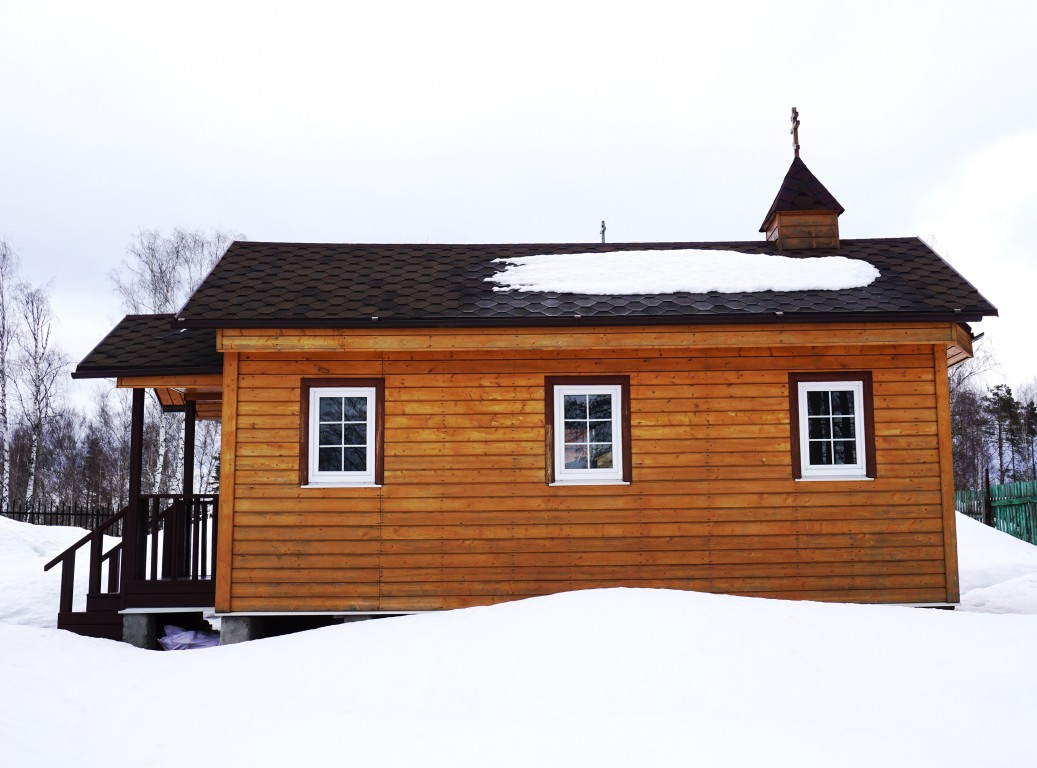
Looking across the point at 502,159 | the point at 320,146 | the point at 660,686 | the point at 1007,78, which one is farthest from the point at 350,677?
the point at 502,159

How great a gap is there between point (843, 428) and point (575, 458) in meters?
2.83

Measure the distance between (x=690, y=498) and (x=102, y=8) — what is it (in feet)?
57.2

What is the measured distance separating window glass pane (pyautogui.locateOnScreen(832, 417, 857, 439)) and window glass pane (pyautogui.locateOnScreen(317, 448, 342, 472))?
5.17m

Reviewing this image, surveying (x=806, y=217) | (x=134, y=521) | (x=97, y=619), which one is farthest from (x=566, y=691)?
(x=806, y=217)

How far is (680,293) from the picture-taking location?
978 centimetres

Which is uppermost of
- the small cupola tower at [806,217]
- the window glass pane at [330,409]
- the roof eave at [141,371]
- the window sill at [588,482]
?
the small cupola tower at [806,217]

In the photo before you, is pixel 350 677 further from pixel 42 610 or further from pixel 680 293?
pixel 42 610

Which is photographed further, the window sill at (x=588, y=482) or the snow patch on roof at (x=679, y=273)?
the snow patch on roof at (x=679, y=273)

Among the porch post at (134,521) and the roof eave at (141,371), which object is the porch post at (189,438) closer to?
the porch post at (134,521)

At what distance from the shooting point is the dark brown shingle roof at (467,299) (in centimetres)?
921

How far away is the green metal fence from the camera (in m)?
18.3

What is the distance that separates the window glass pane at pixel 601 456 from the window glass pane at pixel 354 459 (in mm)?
2371

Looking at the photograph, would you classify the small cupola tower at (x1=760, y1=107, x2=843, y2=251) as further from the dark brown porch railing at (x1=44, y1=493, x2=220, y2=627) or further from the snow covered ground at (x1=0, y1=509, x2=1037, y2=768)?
the dark brown porch railing at (x1=44, y1=493, x2=220, y2=627)

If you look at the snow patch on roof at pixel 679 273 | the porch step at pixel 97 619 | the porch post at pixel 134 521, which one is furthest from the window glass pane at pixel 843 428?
the porch step at pixel 97 619
